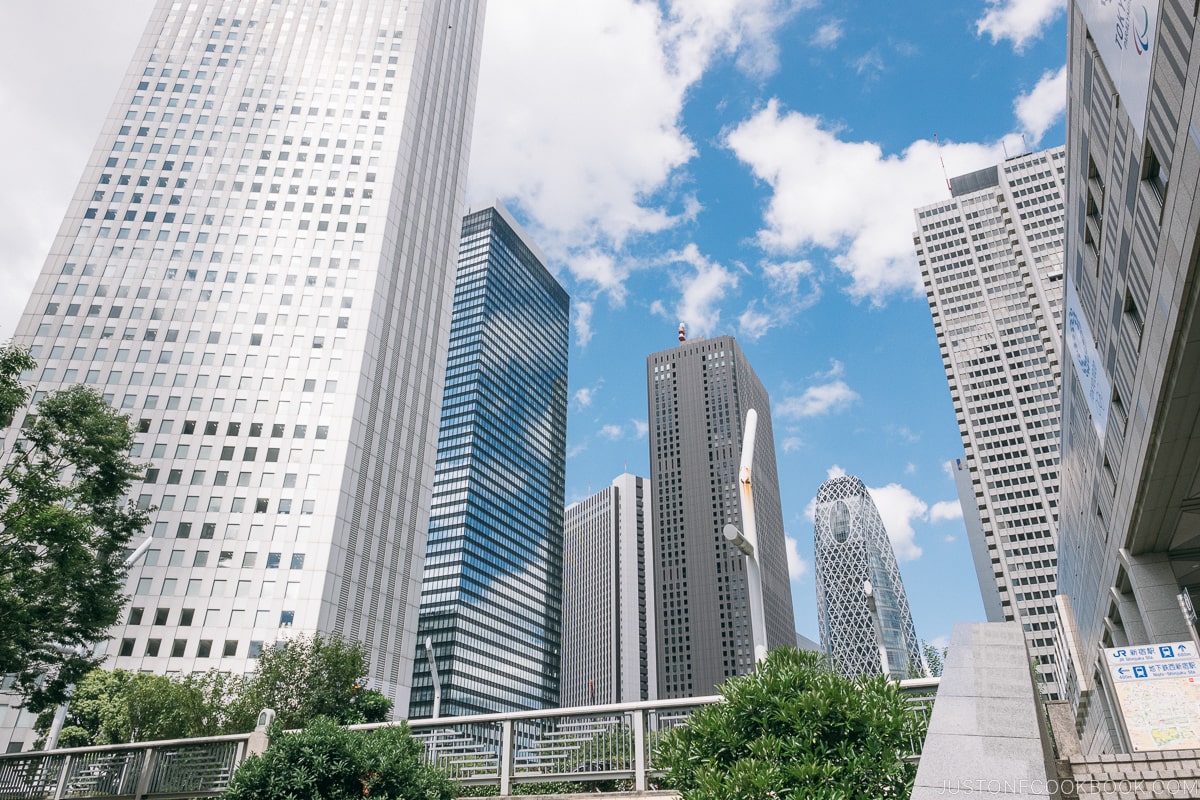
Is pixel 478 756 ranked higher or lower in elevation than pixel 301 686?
lower

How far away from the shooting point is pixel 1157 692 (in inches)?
505

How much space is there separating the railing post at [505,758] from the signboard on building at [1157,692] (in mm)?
9991

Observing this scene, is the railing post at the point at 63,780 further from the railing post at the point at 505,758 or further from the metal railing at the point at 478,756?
the railing post at the point at 505,758

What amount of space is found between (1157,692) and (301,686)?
122 ft

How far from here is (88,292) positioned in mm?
77125

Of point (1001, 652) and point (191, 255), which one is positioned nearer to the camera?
point (1001, 652)

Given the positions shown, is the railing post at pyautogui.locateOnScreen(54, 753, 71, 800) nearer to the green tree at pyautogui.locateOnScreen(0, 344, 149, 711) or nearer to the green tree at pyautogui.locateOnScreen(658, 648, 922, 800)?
the green tree at pyautogui.locateOnScreen(0, 344, 149, 711)

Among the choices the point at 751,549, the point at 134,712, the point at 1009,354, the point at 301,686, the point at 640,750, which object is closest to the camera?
the point at 751,549

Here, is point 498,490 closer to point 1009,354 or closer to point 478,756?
point 1009,354

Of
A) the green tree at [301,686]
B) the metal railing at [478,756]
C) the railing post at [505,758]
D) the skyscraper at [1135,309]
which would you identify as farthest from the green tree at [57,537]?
the skyscraper at [1135,309]

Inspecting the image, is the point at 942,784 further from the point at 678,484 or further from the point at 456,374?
the point at 678,484

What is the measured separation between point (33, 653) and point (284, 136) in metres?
80.7

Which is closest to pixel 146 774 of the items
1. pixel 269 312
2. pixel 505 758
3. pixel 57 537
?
pixel 57 537

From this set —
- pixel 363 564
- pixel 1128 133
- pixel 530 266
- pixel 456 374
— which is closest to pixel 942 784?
pixel 1128 133
